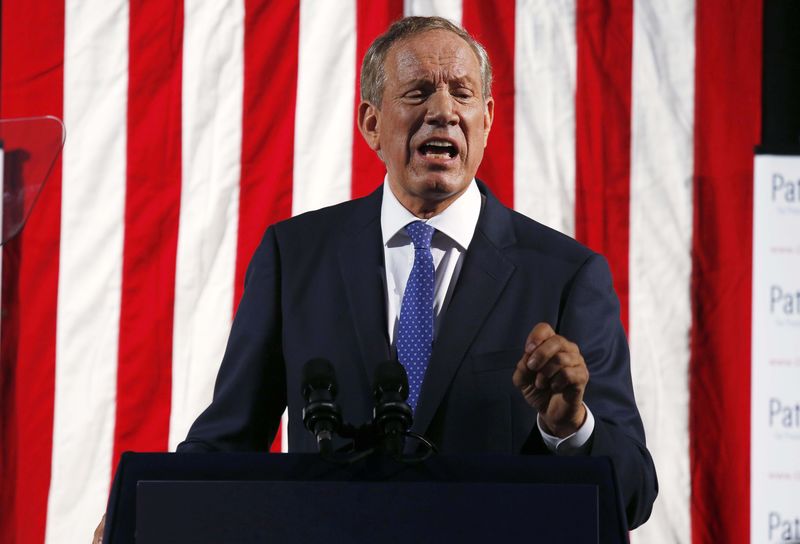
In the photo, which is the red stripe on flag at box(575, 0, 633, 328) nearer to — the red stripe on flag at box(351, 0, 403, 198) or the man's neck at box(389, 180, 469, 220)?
the red stripe on flag at box(351, 0, 403, 198)

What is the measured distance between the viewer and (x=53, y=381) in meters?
2.39

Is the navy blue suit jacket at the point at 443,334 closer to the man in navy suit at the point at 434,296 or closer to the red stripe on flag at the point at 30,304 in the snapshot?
the man in navy suit at the point at 434,296

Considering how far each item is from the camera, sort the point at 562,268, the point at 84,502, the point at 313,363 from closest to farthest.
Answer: the point at 313,363
the point at 562,268
the point at 84,502

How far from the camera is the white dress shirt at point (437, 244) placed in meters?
1.42

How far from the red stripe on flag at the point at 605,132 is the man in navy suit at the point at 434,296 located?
958 millimetres

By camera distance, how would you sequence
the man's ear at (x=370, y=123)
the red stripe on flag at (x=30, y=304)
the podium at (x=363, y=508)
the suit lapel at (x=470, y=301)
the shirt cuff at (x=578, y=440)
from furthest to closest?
the red stripe on flag at (x=30, y=304) < the man's ear at (x=370, y=123) < the suit lapel at (x=470, y=301) < the shirt cuff at (x=578, y=440) < the podium at (x=363, y=508)

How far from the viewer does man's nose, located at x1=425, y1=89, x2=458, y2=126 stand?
4.75ft

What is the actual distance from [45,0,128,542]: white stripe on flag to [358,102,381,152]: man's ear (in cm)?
101

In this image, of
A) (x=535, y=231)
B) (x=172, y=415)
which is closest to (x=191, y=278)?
(x=172, y=415)

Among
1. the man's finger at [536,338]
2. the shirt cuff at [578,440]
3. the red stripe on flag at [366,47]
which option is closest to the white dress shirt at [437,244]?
the shirt cuff at [578,440]

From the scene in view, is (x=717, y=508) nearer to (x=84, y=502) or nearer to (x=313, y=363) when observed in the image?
(x=84, y=502)

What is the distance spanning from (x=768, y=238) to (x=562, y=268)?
125 centimetres

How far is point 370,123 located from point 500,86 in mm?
938

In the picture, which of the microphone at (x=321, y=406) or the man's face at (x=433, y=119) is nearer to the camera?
the microphone at (x=321, y=406)
